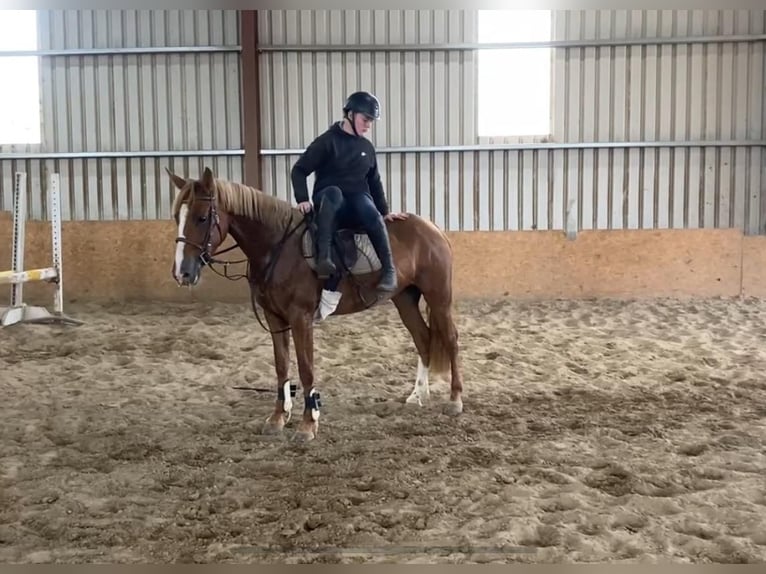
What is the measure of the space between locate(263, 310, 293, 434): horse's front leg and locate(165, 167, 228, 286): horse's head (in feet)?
1.82

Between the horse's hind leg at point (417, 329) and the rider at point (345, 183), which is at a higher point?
the rider at point (345, 183)

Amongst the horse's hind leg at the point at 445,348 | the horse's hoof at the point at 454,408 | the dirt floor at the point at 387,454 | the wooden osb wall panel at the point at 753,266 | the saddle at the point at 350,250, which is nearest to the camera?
the dirt floor at the point at 387,454

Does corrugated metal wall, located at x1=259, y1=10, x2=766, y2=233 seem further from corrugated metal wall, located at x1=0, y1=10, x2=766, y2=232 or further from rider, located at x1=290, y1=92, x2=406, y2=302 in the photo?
rider, located at x1=290, y1=92, x2=406, y2=302

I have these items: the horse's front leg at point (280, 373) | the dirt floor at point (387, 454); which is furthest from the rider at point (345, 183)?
the dirt floor at point (387, 454)

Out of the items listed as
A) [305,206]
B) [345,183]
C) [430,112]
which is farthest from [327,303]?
[430,112]

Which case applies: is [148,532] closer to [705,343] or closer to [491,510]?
[491,510]

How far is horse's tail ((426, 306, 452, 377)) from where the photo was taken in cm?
420

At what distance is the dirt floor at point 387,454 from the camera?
2.37 m

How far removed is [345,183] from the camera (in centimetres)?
370

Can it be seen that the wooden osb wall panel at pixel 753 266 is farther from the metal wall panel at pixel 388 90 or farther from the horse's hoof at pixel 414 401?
the horse's hoof at pixel 414 401

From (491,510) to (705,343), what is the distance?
406 centimetres

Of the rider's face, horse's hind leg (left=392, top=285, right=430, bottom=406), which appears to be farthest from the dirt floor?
the rider's face

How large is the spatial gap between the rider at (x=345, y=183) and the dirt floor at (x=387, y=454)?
102 cm

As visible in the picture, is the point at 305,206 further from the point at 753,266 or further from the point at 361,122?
the point at 753,266
